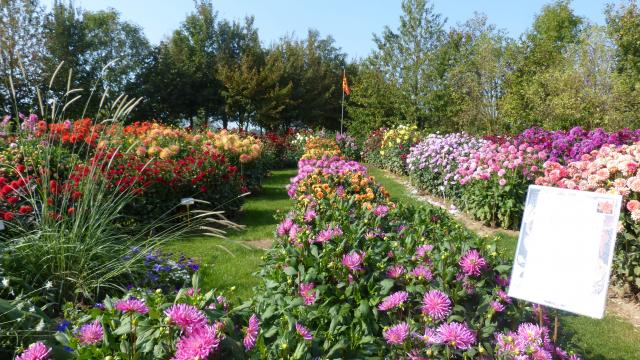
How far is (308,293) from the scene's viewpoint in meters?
2.29

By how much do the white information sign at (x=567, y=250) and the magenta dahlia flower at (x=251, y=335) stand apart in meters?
1.04

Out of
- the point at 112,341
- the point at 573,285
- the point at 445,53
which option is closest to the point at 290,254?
the point at 112,341

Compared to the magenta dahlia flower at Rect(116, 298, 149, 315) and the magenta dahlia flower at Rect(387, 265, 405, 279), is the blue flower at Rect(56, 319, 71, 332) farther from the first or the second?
the magenta dahlia flower at Rect(387, 265, 405, 279)

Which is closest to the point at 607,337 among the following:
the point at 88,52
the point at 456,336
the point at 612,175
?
the point at 612,175

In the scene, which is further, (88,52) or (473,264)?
(88,52)

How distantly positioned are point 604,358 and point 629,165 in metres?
2.17

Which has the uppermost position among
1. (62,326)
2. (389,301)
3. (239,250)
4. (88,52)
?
(88,52)

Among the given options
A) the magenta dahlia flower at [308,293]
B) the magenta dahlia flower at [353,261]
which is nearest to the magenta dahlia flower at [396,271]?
the magenta dahlia flower at [353,261]

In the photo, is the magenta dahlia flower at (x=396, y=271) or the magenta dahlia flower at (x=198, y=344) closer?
the magenta dahlia flower at (x=198, y=344)

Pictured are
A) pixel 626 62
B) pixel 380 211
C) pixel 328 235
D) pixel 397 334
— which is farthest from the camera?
pixel 626 62

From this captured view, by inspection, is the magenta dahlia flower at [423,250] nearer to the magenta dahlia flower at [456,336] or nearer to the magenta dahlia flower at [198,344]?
the magenta dahlia flower at [456,336]

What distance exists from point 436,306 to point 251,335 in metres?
0.77

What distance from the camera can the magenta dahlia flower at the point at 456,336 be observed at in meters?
1.67

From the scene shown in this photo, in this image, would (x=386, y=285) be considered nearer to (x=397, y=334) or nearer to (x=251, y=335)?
(x=397, y=334)
